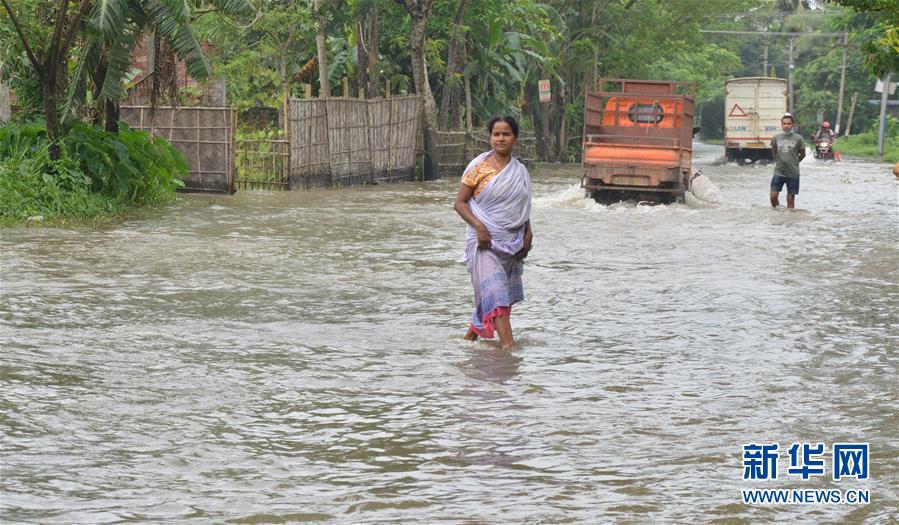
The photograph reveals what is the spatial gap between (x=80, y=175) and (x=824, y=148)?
101 ft

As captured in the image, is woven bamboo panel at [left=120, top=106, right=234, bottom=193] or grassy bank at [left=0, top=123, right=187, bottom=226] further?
woven bamboo panel at [left=120, top=106, right=234, bottom=193]

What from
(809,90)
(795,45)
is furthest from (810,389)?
(795,45)

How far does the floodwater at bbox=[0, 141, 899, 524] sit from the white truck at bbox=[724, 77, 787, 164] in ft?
98.1

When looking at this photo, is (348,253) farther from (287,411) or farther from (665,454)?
(665,454)

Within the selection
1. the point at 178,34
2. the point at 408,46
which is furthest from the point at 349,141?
the point at 178,34

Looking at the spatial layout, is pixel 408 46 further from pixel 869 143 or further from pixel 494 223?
pixel 869 143

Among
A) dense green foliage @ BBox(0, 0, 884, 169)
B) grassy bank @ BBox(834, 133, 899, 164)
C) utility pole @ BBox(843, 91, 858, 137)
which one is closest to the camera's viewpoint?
dense green foliage @ BBox(0, 0, 884, 169)

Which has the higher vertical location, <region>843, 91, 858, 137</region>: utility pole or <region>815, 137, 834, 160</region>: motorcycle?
Result: <region>843, 91, 858, 137</region>: utility pole

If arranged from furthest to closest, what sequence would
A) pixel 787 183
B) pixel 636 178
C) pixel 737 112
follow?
pixel 737 112 < pixel 636 178 < pixel 787 183

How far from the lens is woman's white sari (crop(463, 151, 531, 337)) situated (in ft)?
29.0

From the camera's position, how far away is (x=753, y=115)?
148 ft

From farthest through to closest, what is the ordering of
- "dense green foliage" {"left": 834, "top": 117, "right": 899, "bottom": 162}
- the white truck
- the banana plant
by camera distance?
"dense green foliage" {"left": 834, "top": 117, "right": 899, "bottom": 162}
the white truck
the banana plant

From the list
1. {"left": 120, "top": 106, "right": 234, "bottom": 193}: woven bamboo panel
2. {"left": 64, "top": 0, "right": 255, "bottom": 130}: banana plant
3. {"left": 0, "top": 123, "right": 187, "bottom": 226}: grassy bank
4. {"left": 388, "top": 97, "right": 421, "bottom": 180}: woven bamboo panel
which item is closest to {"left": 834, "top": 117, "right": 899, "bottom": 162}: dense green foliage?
{"left": 388, "top": 97, "right": 421, "bottom": 180}: woven bamboo panel

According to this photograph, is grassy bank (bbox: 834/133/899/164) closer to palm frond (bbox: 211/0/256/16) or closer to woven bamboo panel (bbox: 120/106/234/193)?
woven bamboo panel (bbox: 120/106/234/193)
